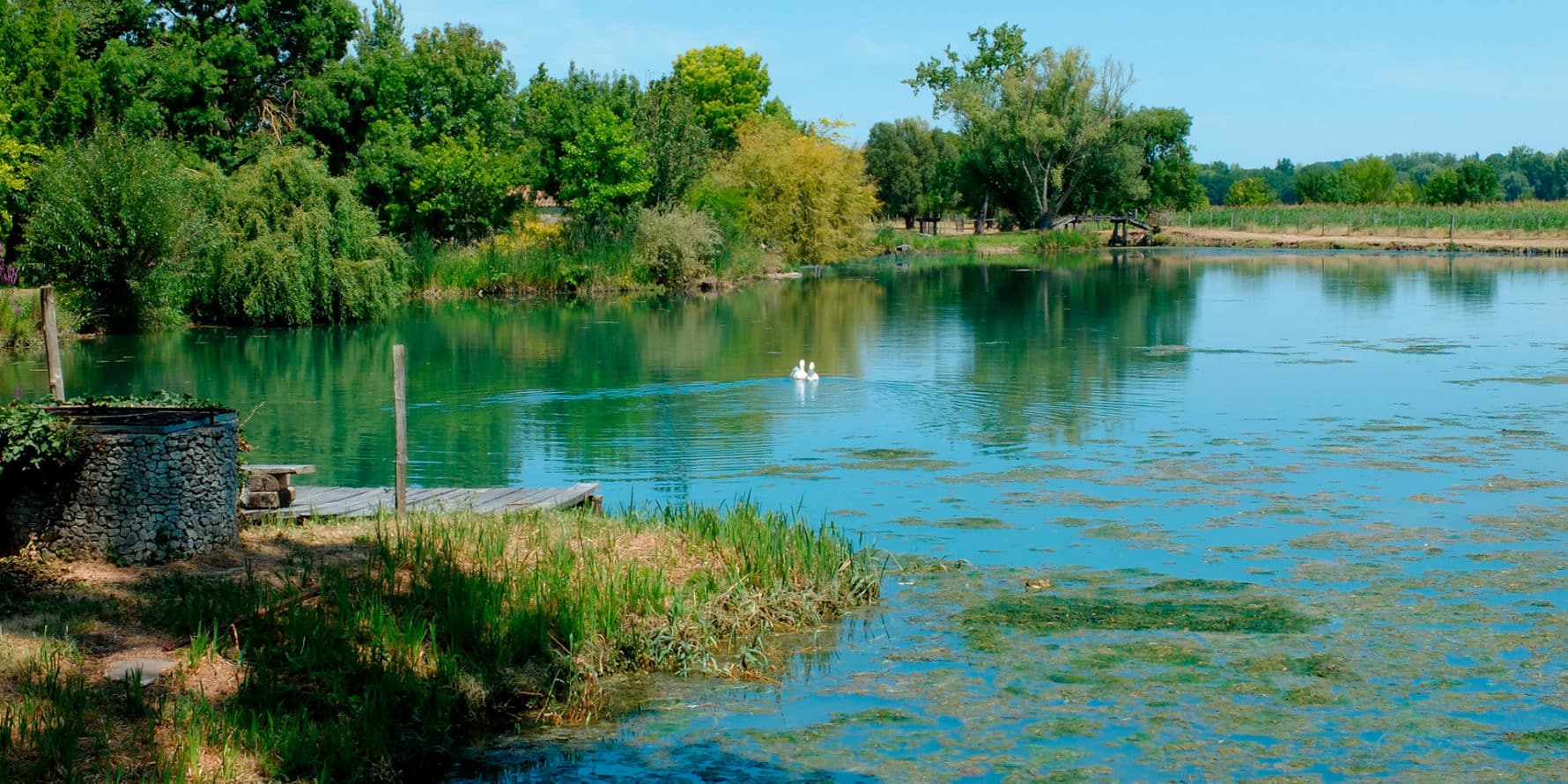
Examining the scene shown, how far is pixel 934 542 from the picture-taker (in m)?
12.8

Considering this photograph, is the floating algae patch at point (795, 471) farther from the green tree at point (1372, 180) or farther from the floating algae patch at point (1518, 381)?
the green tree at point (1372, 180)

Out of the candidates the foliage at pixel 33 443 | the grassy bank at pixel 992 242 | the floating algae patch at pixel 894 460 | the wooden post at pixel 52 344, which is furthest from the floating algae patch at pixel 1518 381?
the grassy bank at pixel 992 242

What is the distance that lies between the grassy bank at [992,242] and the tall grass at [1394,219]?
10420 millimetres

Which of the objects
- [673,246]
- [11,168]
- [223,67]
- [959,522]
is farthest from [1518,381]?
[223,67]

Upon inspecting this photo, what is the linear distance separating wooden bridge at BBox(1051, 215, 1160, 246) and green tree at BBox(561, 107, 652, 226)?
129 ft

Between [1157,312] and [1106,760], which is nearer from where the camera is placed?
[1106,760]

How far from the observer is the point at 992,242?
3169 inches

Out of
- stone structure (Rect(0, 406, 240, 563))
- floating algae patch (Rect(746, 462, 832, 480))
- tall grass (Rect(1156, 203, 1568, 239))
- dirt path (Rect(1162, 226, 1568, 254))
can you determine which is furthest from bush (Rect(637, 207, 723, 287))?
tall grass (Rect(1156, 203, 1568, 239))

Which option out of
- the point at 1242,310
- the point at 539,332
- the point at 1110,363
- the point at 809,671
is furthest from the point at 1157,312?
the point at 809,671

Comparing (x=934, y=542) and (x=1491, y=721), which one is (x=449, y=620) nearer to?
(x=934, y=542)

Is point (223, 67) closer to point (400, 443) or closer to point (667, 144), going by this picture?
point (667, 144)

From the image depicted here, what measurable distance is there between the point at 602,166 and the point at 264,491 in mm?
38749

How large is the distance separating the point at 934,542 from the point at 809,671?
3695 mm

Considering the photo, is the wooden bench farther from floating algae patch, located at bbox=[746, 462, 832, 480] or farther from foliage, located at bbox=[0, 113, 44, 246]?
foliage, located at bbox=[0, 113, 44, 246]
